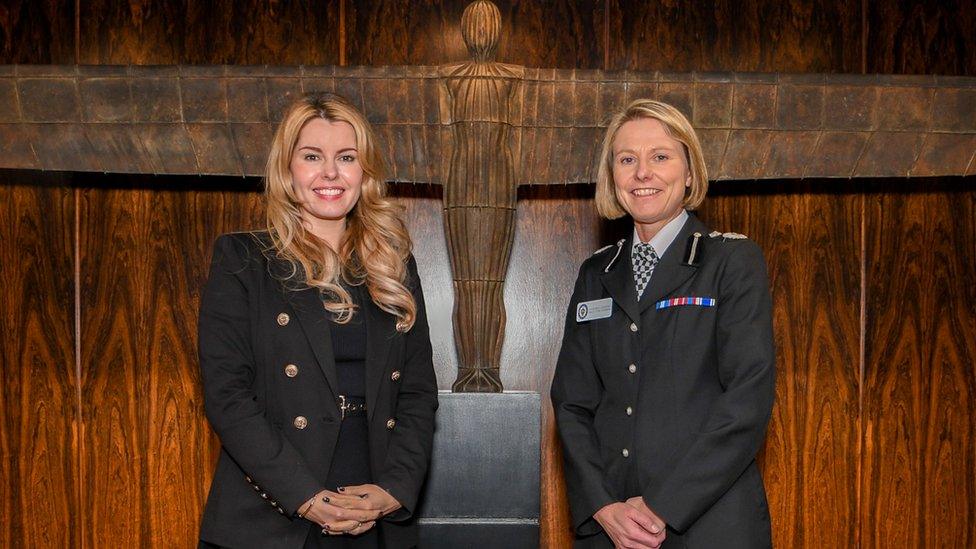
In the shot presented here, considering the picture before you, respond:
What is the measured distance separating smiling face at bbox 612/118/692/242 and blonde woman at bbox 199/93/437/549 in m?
0.55

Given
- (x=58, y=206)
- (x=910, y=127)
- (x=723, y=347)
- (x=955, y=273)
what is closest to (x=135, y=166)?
(x=58, y=206)

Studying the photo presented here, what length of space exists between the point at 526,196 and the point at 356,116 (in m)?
1.47

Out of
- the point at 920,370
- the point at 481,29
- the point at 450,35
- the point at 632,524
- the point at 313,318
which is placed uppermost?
the point at 450,35

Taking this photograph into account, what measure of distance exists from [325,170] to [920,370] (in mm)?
2548

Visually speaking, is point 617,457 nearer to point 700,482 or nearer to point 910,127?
point 700,482

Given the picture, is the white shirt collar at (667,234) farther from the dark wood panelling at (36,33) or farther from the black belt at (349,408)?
the dark wood panelling at (36,33)

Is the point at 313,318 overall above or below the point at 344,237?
below

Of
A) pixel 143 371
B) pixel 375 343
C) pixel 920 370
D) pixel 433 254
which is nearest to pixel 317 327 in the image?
pixel 375 343

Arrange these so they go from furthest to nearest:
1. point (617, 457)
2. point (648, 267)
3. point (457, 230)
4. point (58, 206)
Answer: point (58, 206) < point (457, 230) < point (648, 267) < point (617, 457)

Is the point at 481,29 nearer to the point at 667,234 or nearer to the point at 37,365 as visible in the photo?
the point at 667,234

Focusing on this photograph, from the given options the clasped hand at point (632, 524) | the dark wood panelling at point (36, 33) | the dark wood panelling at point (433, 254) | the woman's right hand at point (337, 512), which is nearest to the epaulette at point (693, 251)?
the clasped hand at point (632, 524)

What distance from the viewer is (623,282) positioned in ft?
6.95

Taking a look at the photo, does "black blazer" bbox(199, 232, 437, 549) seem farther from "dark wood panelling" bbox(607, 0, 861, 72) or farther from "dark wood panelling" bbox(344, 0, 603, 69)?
"dark wood panelling" bbox(607, 0, 861, 72)

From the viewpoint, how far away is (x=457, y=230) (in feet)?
9.24
